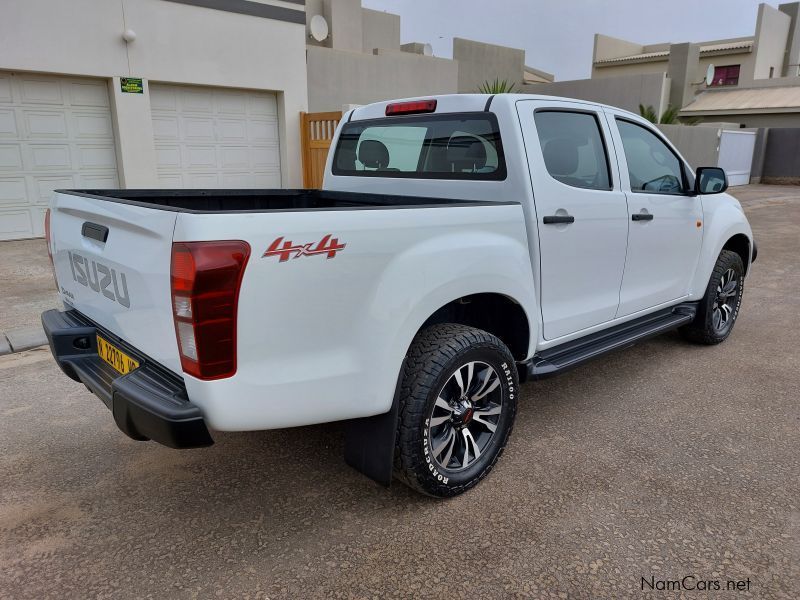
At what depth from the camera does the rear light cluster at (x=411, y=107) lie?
3.58 meters

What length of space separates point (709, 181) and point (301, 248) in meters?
3.44

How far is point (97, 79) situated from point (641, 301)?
9.40m

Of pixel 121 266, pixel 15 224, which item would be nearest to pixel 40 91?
pixel 15 224

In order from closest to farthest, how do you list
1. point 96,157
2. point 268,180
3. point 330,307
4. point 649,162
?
point 330,307
point 649,162
point 96,157
point 268,180

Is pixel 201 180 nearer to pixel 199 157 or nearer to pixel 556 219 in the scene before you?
pixel 199 157

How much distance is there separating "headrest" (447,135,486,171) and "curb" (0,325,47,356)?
3.68 meters

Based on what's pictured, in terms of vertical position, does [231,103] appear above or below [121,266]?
above

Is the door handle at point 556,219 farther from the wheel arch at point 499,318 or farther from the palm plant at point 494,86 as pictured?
the palm plant at point 494,86

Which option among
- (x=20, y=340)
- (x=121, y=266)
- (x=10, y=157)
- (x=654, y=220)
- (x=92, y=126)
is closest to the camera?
(x=121, y=266)

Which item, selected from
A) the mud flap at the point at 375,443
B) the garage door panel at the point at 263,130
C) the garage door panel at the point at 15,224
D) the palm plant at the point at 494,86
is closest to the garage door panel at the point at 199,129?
the garage door panel at the point at 263,130

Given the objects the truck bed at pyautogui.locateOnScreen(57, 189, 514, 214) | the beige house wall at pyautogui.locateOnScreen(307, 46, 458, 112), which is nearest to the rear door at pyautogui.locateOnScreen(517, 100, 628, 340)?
the truck bed at pyautogui.locateOnScreen(57, 189, 514, 214)

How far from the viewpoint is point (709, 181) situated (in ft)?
14.2

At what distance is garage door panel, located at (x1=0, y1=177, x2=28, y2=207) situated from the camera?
9.22 m
